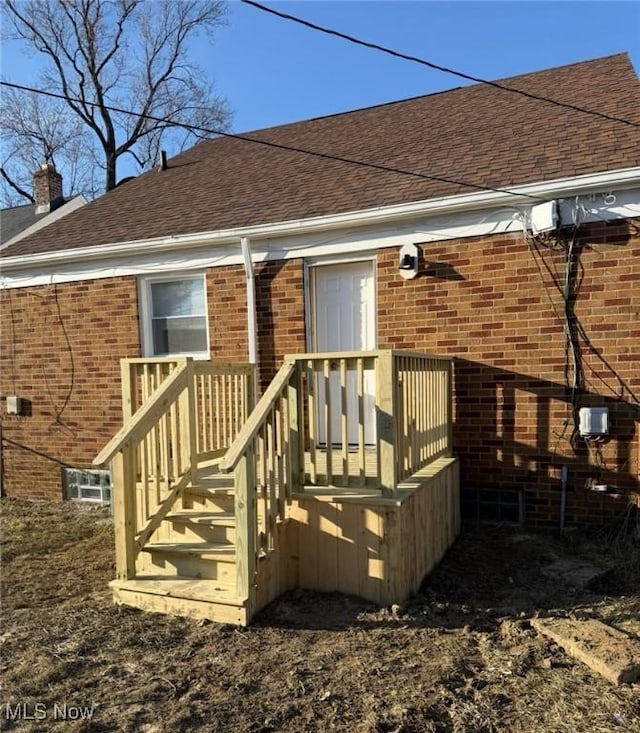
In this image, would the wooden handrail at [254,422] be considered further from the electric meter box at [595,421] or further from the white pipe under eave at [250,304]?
the electric meter box at [595,421]

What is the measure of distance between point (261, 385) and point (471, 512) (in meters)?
2.69

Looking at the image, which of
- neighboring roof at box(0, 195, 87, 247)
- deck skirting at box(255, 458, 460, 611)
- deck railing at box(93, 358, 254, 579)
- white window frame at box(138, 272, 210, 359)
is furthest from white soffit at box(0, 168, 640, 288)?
neighboring roof at box(0, 195, 87, 247)

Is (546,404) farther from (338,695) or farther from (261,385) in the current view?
(338,695)

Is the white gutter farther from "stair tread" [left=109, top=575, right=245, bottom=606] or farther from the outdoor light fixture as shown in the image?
"stair tread" [left=109, top=575, right=245, bottom=606]

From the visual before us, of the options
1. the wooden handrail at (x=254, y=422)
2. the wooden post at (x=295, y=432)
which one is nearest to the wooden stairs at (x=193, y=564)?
the wooden post at (x=295, y=432)

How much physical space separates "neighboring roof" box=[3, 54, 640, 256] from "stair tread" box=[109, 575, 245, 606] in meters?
3.92

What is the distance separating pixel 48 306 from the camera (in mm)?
7965

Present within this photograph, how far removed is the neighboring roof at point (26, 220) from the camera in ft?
50.7

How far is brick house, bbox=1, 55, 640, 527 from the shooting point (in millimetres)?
5363

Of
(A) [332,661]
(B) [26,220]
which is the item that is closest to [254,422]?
(A) [332,661]

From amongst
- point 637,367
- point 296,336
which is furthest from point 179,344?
point 637,367

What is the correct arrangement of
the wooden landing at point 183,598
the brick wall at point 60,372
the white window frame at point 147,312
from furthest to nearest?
the brick wall at point 60,372, the white window frame at point 147,312, the wooden landing at point 183,598

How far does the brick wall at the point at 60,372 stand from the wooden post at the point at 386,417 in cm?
430

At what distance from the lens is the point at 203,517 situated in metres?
4.52
